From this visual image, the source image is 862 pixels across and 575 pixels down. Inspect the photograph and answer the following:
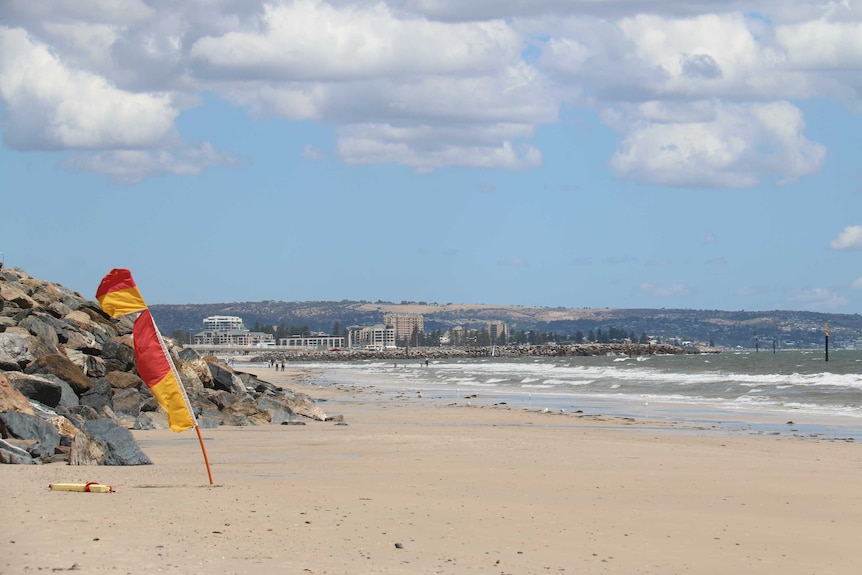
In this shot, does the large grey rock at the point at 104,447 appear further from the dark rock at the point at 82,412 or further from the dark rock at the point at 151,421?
the dark rock at the point at 151,421

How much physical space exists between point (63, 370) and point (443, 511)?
10916mm

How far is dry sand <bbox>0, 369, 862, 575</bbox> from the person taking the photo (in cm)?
781

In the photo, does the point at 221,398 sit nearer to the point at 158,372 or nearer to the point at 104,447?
the point at 104,447

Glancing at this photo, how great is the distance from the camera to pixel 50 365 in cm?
1869

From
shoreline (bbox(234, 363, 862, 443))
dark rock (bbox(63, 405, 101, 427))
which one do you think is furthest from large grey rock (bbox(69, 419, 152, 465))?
shoreline (bbox(234, 363, 862, 443))

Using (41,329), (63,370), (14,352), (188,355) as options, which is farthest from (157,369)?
(188,355)

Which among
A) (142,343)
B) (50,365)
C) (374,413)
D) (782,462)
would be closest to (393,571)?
(142,343)

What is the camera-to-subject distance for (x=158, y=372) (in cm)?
1204

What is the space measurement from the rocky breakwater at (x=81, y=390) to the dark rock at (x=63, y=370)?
0.02 meters

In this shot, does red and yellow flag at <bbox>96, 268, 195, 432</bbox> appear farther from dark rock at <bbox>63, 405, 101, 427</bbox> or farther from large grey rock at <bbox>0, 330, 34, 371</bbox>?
large grey rock at <bbox>0, 330, 34, 371</bbox>

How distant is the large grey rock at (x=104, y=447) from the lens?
12.8 m

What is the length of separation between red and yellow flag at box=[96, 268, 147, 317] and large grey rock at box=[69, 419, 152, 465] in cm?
209

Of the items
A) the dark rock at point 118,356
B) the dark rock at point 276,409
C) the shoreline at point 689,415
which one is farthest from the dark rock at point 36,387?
the shoreline at point 689,415

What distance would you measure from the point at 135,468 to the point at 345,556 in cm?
585
